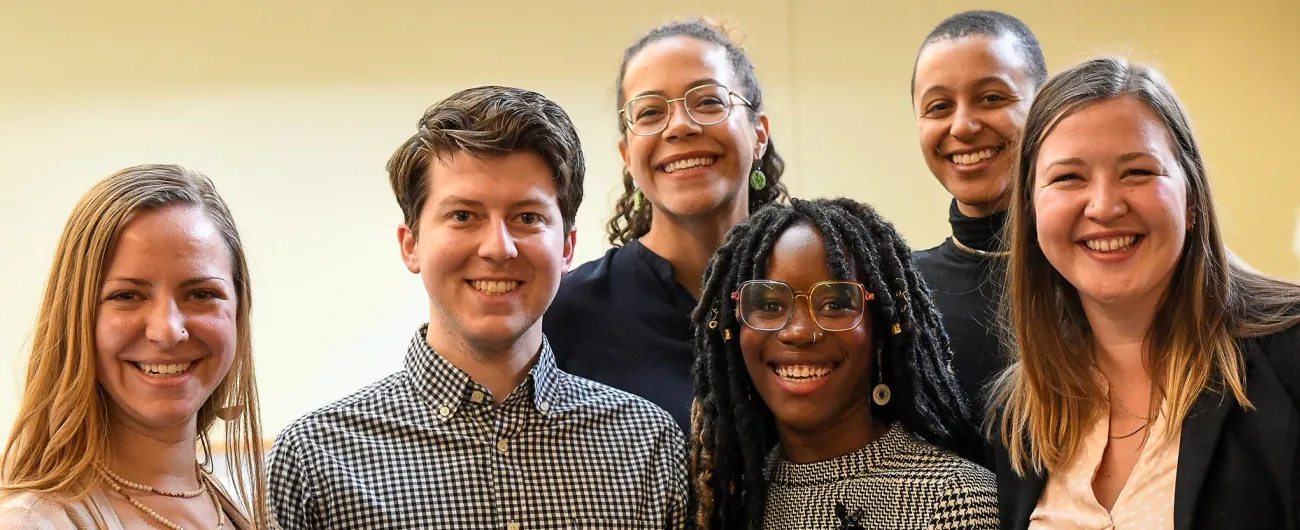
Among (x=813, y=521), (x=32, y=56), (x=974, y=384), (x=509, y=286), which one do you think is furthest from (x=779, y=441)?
(x=32, y=56)

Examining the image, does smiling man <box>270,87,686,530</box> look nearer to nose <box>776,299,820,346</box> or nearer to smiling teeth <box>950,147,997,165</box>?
nose <box>776,299,820,346</box>

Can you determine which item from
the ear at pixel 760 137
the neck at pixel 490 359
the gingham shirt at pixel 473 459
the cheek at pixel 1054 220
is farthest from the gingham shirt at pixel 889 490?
the ear at pixel 760 137

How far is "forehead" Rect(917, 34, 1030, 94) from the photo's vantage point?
9.69ft

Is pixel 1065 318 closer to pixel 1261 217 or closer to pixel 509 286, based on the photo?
pixel 509 286

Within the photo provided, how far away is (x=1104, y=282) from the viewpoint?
2.07 meters

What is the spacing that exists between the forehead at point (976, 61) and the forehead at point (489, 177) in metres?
1.21

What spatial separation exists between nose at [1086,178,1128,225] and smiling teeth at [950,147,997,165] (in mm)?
895

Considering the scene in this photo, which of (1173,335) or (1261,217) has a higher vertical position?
(1261,217)

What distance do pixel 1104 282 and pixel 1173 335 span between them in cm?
16

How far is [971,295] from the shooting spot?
2.84 metres

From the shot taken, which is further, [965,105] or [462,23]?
[462,23]

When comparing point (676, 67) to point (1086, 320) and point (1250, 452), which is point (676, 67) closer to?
point (1086, 320)

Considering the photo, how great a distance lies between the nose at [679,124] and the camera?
2.97m

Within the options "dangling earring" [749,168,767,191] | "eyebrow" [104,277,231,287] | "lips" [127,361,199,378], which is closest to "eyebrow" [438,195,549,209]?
"eyebrow" [104,277,231,287]
